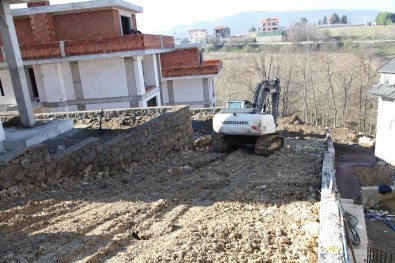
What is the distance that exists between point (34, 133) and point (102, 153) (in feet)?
9.51

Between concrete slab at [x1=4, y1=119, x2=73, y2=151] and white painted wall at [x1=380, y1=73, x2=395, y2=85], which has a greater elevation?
concrete slab at [x1=4, y1=119, x2=73, y2=151]

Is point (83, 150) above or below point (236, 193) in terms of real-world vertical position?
above

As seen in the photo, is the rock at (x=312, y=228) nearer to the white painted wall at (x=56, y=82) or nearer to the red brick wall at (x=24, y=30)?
the white painted wall at (x=56, y=82)

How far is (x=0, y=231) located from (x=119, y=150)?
159 inches

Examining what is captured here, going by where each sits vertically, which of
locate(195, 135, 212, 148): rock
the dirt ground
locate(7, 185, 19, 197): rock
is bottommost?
locate(195, 135, 212, 148): rock

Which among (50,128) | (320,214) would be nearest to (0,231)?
(320,214)

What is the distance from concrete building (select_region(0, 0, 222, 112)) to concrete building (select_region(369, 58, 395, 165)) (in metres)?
12.2

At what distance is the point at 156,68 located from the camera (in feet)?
74.3

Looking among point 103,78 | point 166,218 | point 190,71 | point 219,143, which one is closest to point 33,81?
point 103,78

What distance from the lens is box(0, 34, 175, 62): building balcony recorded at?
698 inches

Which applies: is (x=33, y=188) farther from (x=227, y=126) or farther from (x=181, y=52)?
(x=181, y=52)


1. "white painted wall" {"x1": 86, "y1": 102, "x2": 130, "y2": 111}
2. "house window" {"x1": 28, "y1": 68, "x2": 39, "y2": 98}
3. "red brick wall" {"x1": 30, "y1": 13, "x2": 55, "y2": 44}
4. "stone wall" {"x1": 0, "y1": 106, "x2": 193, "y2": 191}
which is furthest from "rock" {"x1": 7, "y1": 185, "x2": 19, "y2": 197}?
"house window" {"x1": 28, "y1": 68, "x2": 39, "y2": 98}

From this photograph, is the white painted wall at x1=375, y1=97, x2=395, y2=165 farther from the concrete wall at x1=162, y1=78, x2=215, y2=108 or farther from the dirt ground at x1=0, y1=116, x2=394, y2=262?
the concrete wall at x1=162, y1=78, x2=215, y2=108

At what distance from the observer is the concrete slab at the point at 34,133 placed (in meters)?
9.00
